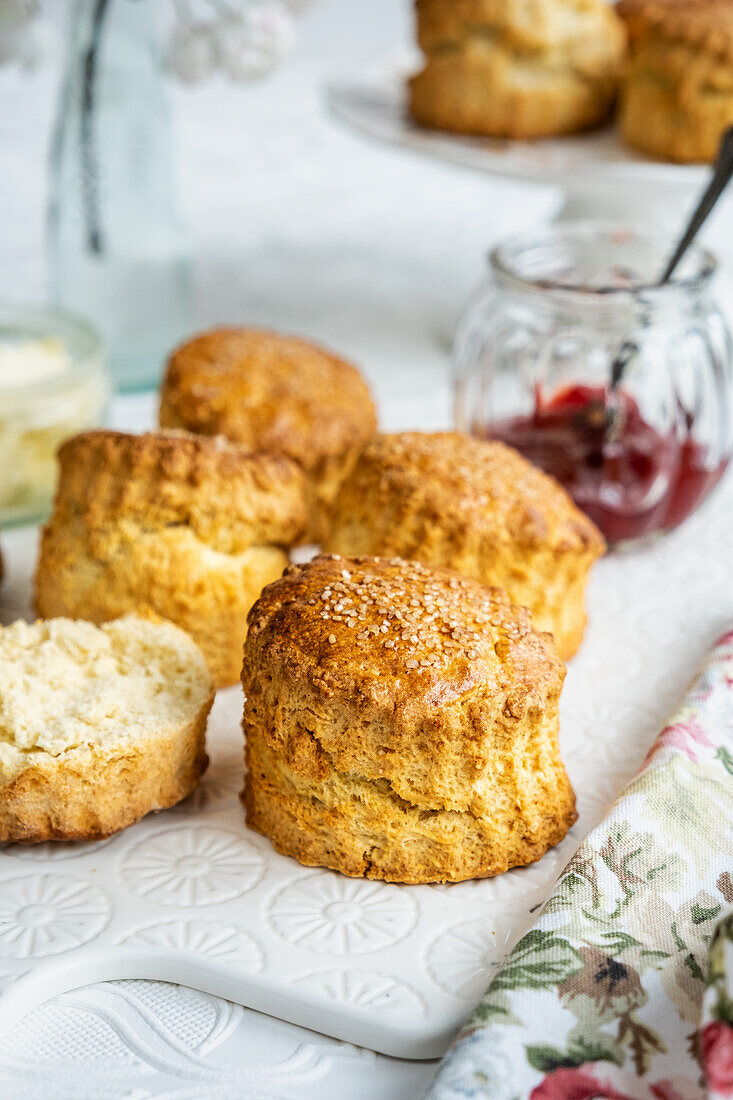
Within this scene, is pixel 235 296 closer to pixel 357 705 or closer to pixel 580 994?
pixel 357 705

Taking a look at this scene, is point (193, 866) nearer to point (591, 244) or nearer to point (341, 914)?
point (341, 914)

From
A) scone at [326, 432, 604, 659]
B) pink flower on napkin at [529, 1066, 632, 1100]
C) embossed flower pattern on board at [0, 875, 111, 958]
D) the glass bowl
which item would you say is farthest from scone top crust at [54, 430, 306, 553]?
pink flower on napkin at [529, 1066, 632, 1100]

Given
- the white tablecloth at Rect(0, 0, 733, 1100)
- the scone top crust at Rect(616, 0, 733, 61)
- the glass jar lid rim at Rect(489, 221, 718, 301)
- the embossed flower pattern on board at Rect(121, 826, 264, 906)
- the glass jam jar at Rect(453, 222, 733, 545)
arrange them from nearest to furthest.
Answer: the white tablecloth at Rect(0, 0, 733, 1100), the embossed flower pattern on board at Rect(121, 826, 264, 906), the glass jar lid rim at Rect(489, 221, 718, 301), the glass jam jar at Rect(453, 222, 733, 545), the scone top crust at Rect(616, 0, 733, 61)

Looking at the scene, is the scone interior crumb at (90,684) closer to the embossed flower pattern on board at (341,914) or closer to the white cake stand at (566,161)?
the embossed flower pattern on board at (341,914)

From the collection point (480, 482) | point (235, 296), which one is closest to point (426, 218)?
point (235, 296)

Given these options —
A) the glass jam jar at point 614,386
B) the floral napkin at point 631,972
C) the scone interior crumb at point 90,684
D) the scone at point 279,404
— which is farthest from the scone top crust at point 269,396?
the floral napkin at point 631,972

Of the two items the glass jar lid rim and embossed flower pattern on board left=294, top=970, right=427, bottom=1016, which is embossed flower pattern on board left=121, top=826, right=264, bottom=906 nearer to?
embossed flower pattern on board left=294, top=970, right=427, bottom=1016

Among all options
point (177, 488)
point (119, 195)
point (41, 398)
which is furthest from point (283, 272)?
point (177, 488)
